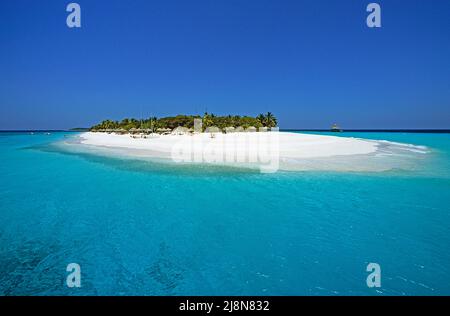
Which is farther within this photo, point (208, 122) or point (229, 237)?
point (208, 122)

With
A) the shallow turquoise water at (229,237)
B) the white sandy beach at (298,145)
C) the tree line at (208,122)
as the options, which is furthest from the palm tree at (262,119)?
the shallow turquoise water at (229,237)

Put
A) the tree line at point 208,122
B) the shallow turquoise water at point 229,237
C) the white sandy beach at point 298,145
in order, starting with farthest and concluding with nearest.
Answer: the tree line at point 208,122, the white sandy beach at point 298,145, the shallow turquoise water at point 229,237

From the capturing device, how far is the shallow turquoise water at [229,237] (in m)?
5.04

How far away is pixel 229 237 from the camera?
23.2ft

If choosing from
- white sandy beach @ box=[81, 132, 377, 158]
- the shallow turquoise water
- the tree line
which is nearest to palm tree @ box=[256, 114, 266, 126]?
the tree line

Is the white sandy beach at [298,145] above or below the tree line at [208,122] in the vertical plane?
below

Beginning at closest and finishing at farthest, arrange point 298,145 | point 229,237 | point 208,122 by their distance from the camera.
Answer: point 229,237, point 298,145, point 208,122

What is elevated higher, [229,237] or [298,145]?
[298,145]

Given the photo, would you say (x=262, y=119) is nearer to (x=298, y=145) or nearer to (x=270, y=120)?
(x=270, y=120)

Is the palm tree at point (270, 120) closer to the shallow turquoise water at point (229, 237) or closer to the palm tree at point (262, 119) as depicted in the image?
the palm tree at point (262, 119)

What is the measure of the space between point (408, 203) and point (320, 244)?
5785 millimetres

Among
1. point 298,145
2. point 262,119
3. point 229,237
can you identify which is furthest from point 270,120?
point 229,237
